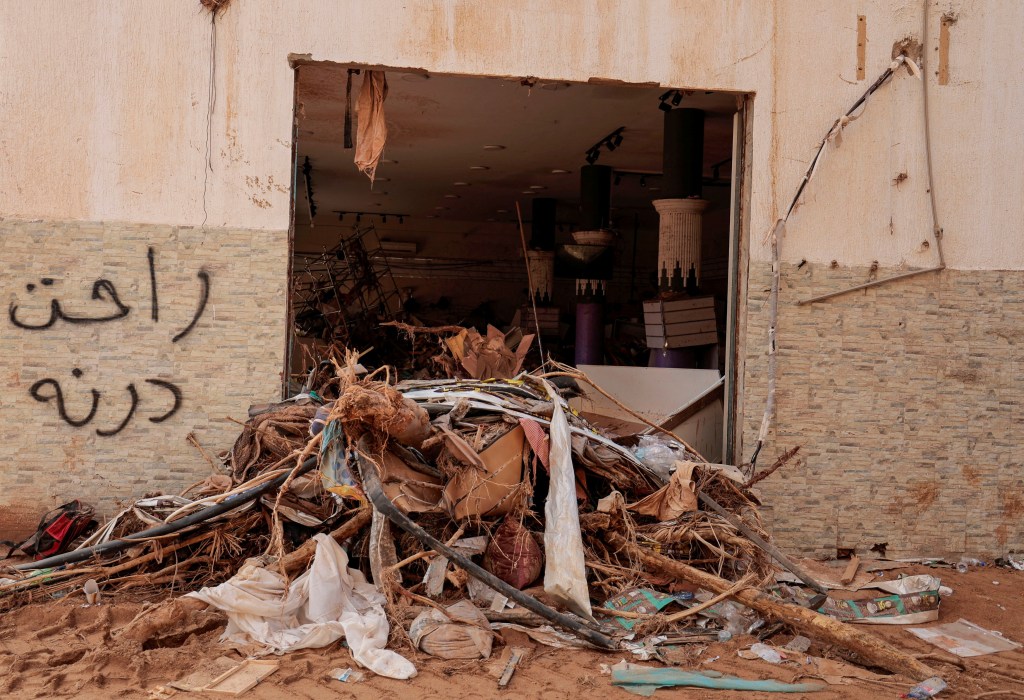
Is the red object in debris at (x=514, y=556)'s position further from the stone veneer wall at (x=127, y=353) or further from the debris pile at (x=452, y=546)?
the stone veneer wall at (x=127, y=353)

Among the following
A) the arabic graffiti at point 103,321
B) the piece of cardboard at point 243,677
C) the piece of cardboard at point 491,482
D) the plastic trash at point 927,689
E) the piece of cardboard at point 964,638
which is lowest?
the piece of cardboard at point 964,638

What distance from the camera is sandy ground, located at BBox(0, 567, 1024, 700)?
4.62 meters

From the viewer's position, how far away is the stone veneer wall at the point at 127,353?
685 cm

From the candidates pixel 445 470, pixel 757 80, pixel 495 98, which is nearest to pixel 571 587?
pixel 445 470

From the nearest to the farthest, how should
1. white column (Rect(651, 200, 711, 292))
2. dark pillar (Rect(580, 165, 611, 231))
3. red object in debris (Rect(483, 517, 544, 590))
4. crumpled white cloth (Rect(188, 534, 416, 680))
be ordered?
crumpled white cloth (Rect(188, 534, 416, 680)), red object in debris (Rect(483, 517, 544, 590)), white column (Rect(651, 200, 711, 292)), dark pillar (Rect(580, 165, 611, 231))

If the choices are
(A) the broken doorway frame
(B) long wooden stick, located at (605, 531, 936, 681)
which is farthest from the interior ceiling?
(B) long wooden stick, located at (605, 531, 936, 681)

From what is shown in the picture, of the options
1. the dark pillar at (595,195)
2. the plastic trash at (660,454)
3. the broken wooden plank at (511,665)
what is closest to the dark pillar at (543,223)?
the dark pillar at (595,195)

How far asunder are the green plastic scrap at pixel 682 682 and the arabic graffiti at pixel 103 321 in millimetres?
3998

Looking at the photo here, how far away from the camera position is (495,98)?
11.2 meters

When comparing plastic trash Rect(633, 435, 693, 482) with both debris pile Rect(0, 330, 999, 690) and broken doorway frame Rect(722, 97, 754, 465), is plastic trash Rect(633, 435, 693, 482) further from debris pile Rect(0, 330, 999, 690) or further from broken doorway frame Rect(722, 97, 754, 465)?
broken doorway frame Rect(722, 97, 754, 465)

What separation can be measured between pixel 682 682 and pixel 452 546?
161 centimetres

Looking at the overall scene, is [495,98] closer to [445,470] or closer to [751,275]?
[751,275]

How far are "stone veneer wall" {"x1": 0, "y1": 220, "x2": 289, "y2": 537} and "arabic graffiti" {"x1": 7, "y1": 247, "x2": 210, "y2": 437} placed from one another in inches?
0.6

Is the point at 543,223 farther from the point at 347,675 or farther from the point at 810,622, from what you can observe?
the point at 347,675
